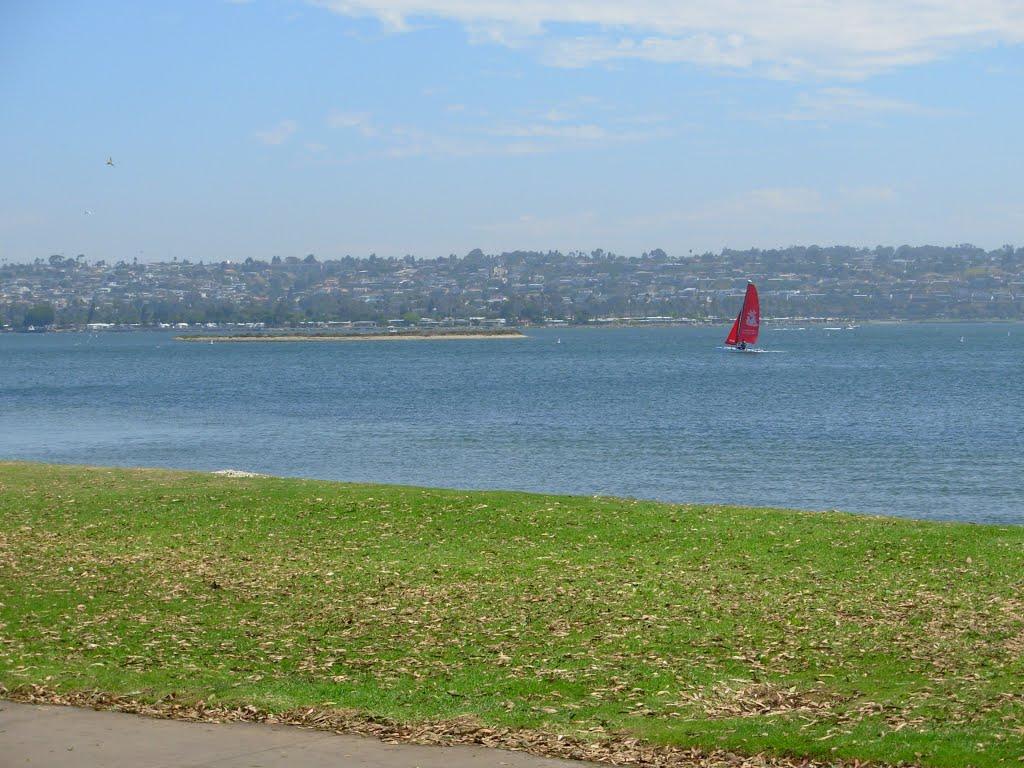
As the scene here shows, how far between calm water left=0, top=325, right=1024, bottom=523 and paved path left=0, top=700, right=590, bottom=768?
71.7 ft

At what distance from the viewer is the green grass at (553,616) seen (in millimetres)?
10445

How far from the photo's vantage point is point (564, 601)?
1427cm

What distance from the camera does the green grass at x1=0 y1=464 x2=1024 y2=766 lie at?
411 inches

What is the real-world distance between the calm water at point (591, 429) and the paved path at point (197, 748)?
860 inches

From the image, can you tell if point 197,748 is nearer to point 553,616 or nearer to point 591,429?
point 553,616

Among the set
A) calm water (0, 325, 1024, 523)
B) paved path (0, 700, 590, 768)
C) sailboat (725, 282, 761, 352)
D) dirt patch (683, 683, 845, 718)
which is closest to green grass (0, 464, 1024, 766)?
dirt patch (683, 683, 845, 718)

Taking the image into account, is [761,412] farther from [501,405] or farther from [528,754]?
[528,754]

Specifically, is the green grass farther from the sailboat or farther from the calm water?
the sailboat

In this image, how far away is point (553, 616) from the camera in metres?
13.6

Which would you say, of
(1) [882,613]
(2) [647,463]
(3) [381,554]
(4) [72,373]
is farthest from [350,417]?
(4) [72,373]

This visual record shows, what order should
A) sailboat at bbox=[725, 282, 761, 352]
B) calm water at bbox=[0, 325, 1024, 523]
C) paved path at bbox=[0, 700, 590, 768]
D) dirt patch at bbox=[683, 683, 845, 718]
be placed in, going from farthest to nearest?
sailboat at bbox=[725, 282, 761, 352] → calm water at bbox=[0, 325, 1024, 523] → dirt patch at bbox=[683, 683, 845, 718] → paved path at bbox=[0, 700, 590, 768]

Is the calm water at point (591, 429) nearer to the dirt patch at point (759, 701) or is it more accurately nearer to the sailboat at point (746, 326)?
the sailboat at point (746, 326)

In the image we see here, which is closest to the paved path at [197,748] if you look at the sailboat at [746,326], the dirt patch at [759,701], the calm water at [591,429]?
the dirt patch at [759,701]

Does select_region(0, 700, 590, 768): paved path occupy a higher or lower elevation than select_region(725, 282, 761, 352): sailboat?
lower
